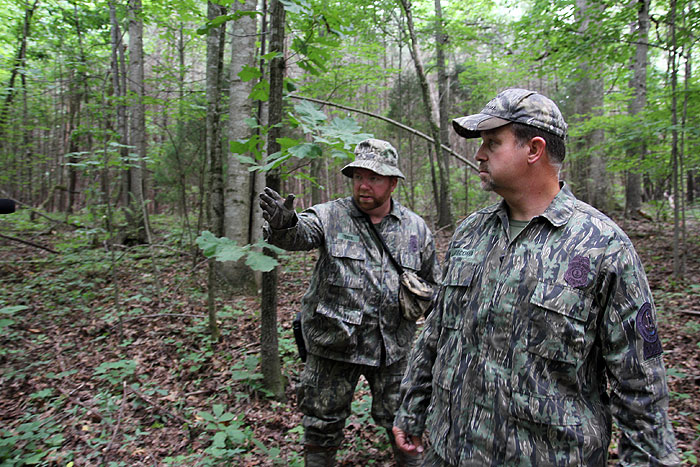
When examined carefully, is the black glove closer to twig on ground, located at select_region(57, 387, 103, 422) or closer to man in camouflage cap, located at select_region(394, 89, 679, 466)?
man in camouflage cap, located at select_region(394, 89, 679, 466)

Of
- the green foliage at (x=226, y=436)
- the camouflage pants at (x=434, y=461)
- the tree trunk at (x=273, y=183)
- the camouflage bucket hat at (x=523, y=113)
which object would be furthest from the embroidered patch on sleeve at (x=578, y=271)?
the green foliage at (x=226, y=436)

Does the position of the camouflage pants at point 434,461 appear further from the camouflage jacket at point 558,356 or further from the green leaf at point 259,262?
the green leaf at point 259,262

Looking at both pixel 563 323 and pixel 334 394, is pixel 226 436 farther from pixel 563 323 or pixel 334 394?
pixel 563 323

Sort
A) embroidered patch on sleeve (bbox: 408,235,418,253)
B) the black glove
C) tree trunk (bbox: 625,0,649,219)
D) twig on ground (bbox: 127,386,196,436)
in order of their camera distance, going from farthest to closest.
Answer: tree trunk (bbox: 625,0,649,219) → twig on ground (bbox: 127,386,196,436) → embroidered patch on sleeve (bbox: 408,235,418,253) → the black glove

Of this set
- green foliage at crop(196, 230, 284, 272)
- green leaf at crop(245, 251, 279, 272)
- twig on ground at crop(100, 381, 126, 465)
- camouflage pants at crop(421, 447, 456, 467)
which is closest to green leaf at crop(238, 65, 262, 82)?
green foliage at crop(196, 230, 284, 272)

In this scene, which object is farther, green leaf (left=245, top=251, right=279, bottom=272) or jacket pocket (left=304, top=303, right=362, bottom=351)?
jacket pocket (left=304, top=303, right=362, bottom=351)

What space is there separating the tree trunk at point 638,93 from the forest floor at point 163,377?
2059 millimetres

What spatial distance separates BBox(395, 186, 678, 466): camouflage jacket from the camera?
4.36 feet

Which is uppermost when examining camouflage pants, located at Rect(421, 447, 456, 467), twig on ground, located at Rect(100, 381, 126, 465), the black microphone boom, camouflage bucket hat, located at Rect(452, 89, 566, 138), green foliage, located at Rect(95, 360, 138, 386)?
camouflage bucket hat, located at Rect(452, 89, 566, 138)

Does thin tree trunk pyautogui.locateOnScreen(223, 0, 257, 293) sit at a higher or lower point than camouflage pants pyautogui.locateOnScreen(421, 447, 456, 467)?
A: higher

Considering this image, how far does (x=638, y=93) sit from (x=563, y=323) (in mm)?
9612

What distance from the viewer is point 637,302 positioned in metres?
1.34

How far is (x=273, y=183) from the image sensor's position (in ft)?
10.3

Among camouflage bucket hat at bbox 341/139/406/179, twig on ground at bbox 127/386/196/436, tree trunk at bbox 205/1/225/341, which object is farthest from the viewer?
tree trunk at bbox 205/1/225/341
